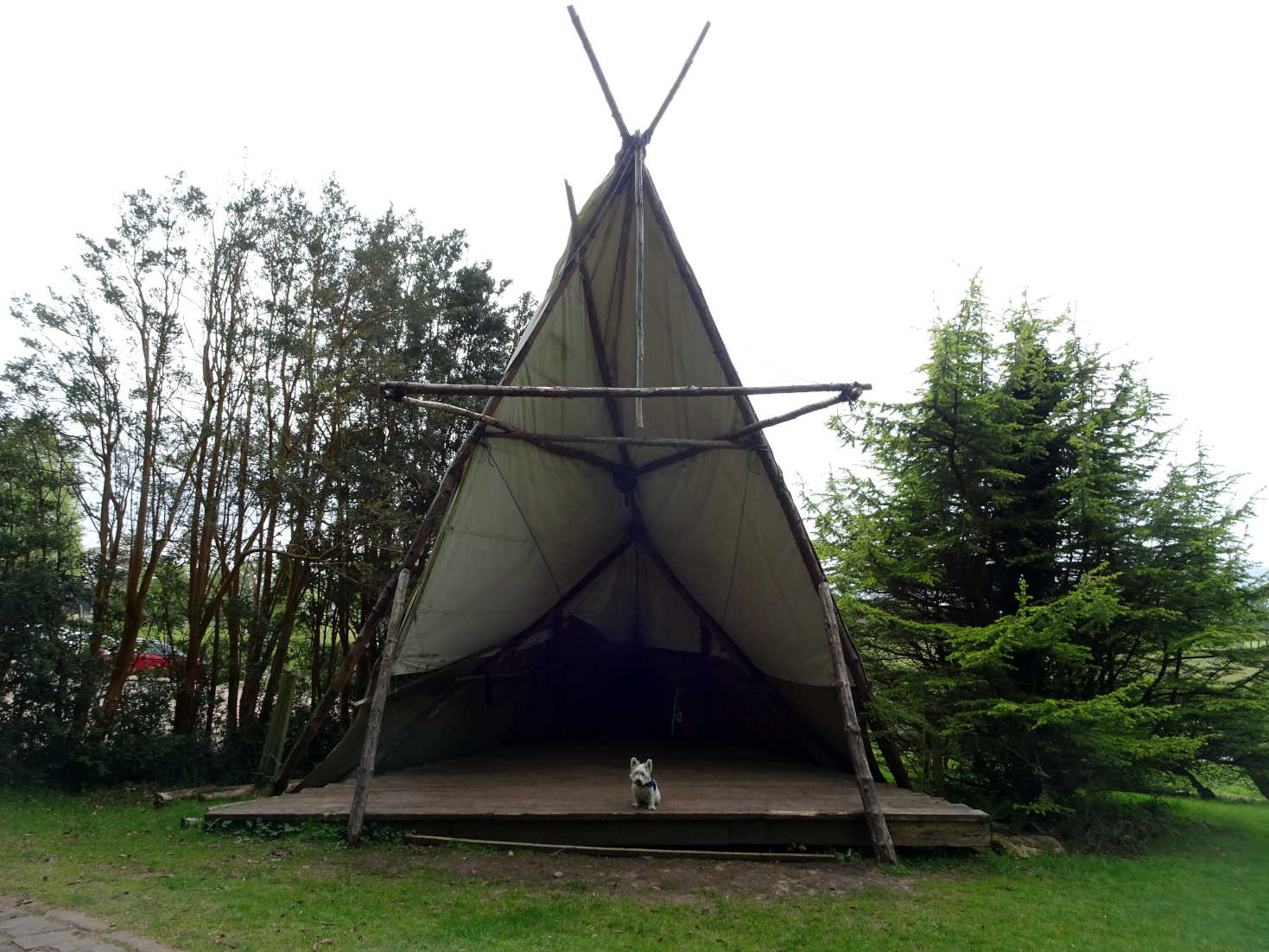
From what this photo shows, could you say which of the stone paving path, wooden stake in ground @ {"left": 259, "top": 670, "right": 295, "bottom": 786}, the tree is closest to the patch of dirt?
the stone paving path

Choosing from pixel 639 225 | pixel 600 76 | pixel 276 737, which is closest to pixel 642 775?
pixel 639 225

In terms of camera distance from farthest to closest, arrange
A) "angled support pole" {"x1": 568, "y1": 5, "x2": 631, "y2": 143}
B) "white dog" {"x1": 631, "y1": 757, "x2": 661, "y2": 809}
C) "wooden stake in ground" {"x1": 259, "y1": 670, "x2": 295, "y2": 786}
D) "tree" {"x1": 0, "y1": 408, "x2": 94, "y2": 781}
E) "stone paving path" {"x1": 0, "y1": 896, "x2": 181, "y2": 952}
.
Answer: "wooden stake in ground" {"x1": 259, "y1": 670, "x2": 295, "y2": 786}, "tree" {"x1": 0, "y1": 408, "x2": 94, "y2": 781}, "angled support pole" {"x1": 568, "y1": 5, "x2": 631, "y2": 143}, "white dog" {"x1": 631, "y1": 757, "x2": 661, "y2": 809}, "stone paving path" {"x1": 0, "y1": 896, "x2": 181, "y2": 952}

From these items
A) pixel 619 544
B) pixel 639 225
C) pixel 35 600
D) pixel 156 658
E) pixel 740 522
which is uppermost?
pixel 639 225

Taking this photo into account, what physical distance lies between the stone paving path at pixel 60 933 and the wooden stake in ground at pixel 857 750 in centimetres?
423

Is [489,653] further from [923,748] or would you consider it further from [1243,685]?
[1243,685]

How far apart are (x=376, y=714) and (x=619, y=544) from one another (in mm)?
4026

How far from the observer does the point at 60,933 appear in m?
3.52

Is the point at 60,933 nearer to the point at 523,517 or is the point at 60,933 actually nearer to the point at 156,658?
the point at 523,517

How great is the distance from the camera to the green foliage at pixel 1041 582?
6.27 m

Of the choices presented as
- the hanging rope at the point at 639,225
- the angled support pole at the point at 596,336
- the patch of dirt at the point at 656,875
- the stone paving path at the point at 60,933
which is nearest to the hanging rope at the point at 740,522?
the hanging rope at the point at 639,225

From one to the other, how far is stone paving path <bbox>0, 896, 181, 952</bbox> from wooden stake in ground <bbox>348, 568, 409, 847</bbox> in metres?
1.68

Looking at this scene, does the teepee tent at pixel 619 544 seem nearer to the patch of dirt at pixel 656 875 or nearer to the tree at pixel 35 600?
the patch of dirt at pixel 656 875

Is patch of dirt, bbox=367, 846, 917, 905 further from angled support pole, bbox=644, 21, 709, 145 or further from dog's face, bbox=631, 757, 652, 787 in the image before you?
angled support pole, bbox=644, 21, 709, 145

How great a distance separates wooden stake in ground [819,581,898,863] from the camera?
510 centimetres
